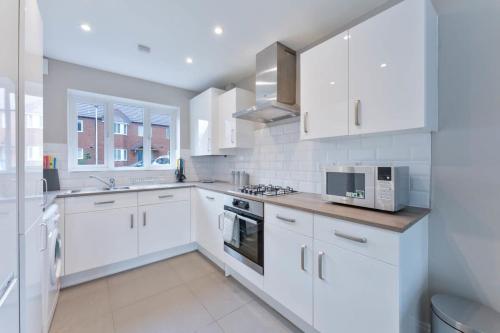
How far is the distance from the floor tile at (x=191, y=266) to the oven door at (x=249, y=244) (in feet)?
1.49

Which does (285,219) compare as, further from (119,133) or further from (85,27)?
(119,133)

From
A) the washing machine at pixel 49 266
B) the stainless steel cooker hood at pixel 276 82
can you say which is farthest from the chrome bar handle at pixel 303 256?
the washing machine at pixel 49 266

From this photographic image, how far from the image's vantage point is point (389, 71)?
1306mm

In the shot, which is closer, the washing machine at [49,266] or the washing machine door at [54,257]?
the washing machine at [49,266]

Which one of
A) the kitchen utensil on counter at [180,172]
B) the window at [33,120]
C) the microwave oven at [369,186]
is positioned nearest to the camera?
the window at [33,120]

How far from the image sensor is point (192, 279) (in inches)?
88.7

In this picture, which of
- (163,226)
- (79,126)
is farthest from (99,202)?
(79,126)

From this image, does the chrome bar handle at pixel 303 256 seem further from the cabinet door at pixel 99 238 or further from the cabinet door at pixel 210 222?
the cabinet door at pixel 99 238

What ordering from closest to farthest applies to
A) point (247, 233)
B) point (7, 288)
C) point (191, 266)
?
point (7, 288)
point (247, 233)
point (191, 266)

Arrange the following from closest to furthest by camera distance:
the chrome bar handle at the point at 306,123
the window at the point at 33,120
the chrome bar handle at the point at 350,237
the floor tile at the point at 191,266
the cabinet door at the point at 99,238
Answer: the window at the point at 33,120 → the chrome bar handle at the point at 350,237 → the chrome bar handle at the point at 306,123 → the cabinet door at the point at 99,238 → the floor tile at the point at 191,266

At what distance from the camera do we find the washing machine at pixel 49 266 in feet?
4.68

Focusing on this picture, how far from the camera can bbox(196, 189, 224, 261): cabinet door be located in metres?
2.38

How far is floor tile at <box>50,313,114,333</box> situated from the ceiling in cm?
250

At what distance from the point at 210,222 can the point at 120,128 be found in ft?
6.37
